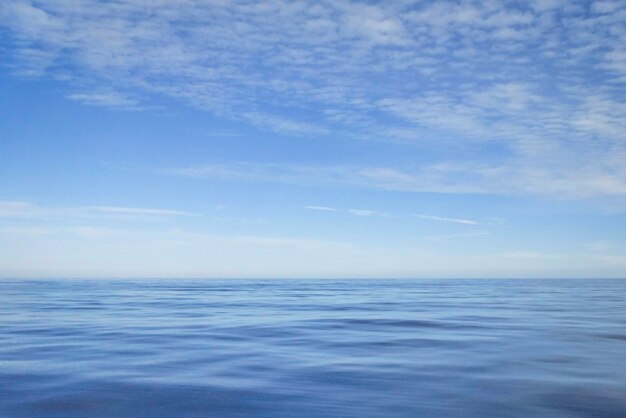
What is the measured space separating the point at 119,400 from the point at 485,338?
8012 millimetres

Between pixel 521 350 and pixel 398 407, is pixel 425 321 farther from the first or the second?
pixel 398 407

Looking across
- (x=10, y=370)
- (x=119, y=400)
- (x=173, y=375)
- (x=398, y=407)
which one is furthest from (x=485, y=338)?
(x=10, y=370)

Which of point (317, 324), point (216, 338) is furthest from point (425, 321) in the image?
point (216, 338)

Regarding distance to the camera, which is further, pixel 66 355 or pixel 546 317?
pixel 546 317

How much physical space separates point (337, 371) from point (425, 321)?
7471mm

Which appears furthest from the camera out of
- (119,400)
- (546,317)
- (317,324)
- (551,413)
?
(546,317)

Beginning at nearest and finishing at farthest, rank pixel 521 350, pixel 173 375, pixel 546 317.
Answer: pixel 173 375 → pixel 521 350 → pixel 546 317

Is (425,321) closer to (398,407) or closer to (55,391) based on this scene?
(398,407)

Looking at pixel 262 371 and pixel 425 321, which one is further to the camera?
pixel 425 321

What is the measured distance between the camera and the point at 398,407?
4.88m

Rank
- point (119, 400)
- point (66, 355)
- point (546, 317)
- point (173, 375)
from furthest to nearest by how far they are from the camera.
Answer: point (546, 317) → point (66, 355) → point (173, 375) → point (119, 400)

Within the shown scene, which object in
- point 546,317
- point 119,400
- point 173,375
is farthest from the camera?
point 546,317

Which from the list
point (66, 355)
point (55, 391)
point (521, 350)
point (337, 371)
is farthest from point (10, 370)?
point (521, 350)

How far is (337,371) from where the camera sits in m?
6.49
